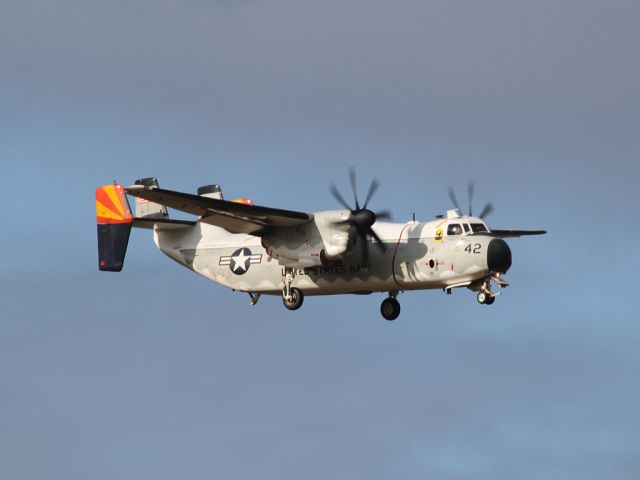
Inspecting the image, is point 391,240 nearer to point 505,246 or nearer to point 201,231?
point 505,246

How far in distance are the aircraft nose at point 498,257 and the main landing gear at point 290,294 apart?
23.4 ft

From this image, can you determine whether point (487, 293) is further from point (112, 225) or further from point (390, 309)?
point (112, 225)

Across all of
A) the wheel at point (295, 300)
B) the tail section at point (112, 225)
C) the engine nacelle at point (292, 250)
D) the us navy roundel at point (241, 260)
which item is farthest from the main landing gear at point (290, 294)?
the tail section at point (112, 225)

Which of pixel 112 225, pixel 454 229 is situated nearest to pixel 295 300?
pixel 454 229

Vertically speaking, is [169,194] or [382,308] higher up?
[169,194]

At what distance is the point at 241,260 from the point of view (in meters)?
53.8

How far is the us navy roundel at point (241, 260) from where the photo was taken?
53.5 meters

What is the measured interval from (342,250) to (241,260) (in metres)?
5.55

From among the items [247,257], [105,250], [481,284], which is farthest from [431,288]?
[105,250]

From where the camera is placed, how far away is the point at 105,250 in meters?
54.1

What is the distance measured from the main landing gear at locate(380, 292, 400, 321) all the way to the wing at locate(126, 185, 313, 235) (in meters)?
4.99

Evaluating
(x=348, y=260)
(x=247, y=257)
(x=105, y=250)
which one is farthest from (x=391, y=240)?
(x=105, y=250)

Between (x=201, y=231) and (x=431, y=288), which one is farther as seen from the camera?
(x=201, y=231)

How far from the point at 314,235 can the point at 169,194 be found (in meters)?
5.37
